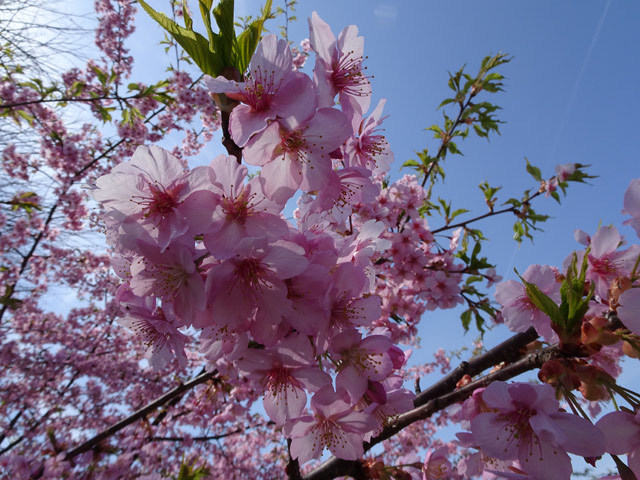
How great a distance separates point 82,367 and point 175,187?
23.6ft

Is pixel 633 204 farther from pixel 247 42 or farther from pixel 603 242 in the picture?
pixel 247 42

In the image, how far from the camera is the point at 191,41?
106 cm

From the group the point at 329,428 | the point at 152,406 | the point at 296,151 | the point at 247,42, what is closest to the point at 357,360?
the point at 329,428

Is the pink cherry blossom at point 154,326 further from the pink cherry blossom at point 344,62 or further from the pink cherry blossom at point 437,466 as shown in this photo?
the pink cherry blossom at point 437,466

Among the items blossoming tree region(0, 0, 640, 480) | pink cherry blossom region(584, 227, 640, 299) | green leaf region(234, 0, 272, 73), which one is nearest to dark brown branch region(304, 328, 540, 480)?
blossoming tree region(0, 0, 640, 480)

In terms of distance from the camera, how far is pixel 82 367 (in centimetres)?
645

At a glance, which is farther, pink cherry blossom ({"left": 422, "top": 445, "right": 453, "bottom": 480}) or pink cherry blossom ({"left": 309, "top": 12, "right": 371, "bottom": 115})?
pink cherry blossom ({"left": 422, "top": 445, "right": 453, "bottom": 480})

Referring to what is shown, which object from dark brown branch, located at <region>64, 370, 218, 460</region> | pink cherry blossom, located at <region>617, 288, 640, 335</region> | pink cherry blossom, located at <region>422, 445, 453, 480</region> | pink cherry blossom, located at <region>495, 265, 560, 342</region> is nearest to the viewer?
pink cherry blossom, located at <region>617, 288, 640, 335</region>

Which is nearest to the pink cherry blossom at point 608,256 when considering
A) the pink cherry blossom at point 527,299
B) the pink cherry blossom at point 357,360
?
the pink cherry blossom at point 527,299

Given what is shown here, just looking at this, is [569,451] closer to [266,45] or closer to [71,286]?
[266,45]

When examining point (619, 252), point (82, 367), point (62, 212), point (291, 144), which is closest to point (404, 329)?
point (619, 252)

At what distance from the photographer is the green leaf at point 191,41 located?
106 centimetres

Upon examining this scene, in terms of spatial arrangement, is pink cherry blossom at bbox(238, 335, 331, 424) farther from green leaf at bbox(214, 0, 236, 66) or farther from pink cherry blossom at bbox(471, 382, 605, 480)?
green leaf at bbox(214, 0, 236, 66)

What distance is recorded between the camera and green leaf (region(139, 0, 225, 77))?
1.06m
